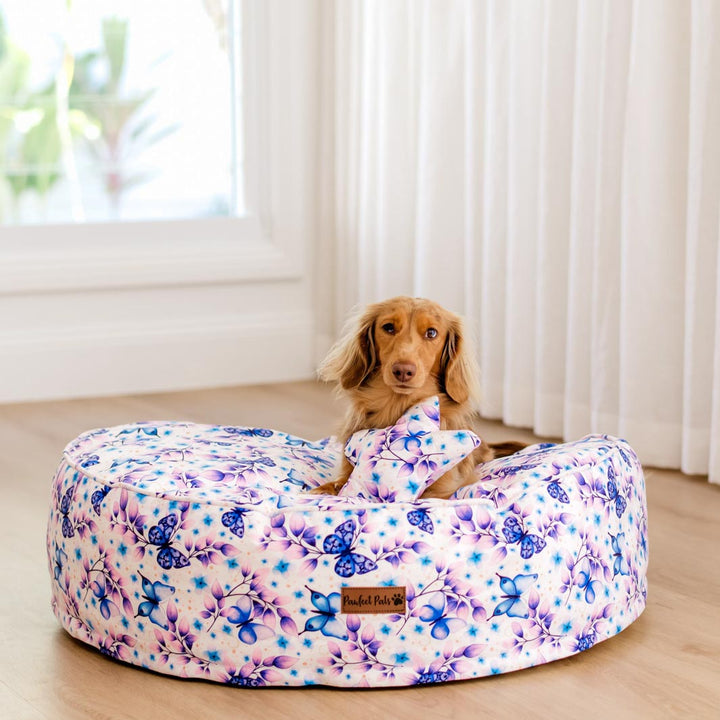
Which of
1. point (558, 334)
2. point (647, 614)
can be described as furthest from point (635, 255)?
point (647, 614)

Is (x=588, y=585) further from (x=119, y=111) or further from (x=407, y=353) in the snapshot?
(x=119, y=111)

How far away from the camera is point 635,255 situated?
10.3ft

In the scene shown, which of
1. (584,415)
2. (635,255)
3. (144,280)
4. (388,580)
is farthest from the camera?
(144,280)

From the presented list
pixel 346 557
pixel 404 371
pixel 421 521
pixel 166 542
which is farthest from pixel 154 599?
pixel 404 371

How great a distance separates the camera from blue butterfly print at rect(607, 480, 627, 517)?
2.09 metres

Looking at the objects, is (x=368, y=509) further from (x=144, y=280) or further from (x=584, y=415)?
(x=144, y=280)

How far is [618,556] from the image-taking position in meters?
2.06

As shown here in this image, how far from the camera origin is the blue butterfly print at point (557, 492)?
1986 millimetres

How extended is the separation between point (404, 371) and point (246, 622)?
50cm

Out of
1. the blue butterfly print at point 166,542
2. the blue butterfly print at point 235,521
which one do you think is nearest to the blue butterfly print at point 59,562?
the blue butterfly print at point 166,542

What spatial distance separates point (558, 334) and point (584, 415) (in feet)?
0.83

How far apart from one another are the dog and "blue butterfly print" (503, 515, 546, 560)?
0.19m

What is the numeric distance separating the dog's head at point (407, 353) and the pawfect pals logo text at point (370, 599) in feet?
1.31

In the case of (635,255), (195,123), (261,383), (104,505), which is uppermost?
(195,123)
